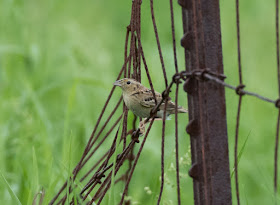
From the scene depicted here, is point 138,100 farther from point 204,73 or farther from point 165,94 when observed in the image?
point 204,73

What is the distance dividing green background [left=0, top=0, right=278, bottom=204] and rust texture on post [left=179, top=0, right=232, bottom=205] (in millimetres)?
935

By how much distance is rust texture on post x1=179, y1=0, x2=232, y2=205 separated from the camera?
2.36m

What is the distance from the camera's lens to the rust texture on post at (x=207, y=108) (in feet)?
7.73

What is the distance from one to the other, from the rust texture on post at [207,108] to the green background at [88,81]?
0.93m

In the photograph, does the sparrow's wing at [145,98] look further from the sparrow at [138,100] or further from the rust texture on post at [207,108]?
the rust texture on post at [207,108]

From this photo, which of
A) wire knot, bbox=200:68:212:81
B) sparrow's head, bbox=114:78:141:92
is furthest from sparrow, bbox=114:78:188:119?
wire knot, bbox=200:68:212:81

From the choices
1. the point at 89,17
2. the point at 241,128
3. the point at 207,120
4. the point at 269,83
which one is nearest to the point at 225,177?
the point at 207,120

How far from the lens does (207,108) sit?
237 cm

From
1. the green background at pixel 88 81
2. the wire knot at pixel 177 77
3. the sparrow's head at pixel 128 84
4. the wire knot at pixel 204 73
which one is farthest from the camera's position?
the green background at pixel 88 81

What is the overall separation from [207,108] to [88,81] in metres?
2.53

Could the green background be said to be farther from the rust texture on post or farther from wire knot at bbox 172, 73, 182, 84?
wire knot at bbox 172, 73, 182, 84

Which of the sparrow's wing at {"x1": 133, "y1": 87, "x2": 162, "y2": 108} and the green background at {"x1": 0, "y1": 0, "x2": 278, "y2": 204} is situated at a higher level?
the green background at {"x1": 0, "y1": 0, "x2": 278, "y2": 204}

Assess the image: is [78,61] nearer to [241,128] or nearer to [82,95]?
[82,95]

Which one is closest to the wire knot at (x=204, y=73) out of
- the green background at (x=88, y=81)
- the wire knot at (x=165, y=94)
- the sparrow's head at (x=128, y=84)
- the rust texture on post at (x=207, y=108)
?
the rust texture on post at (x=207, y=108)
